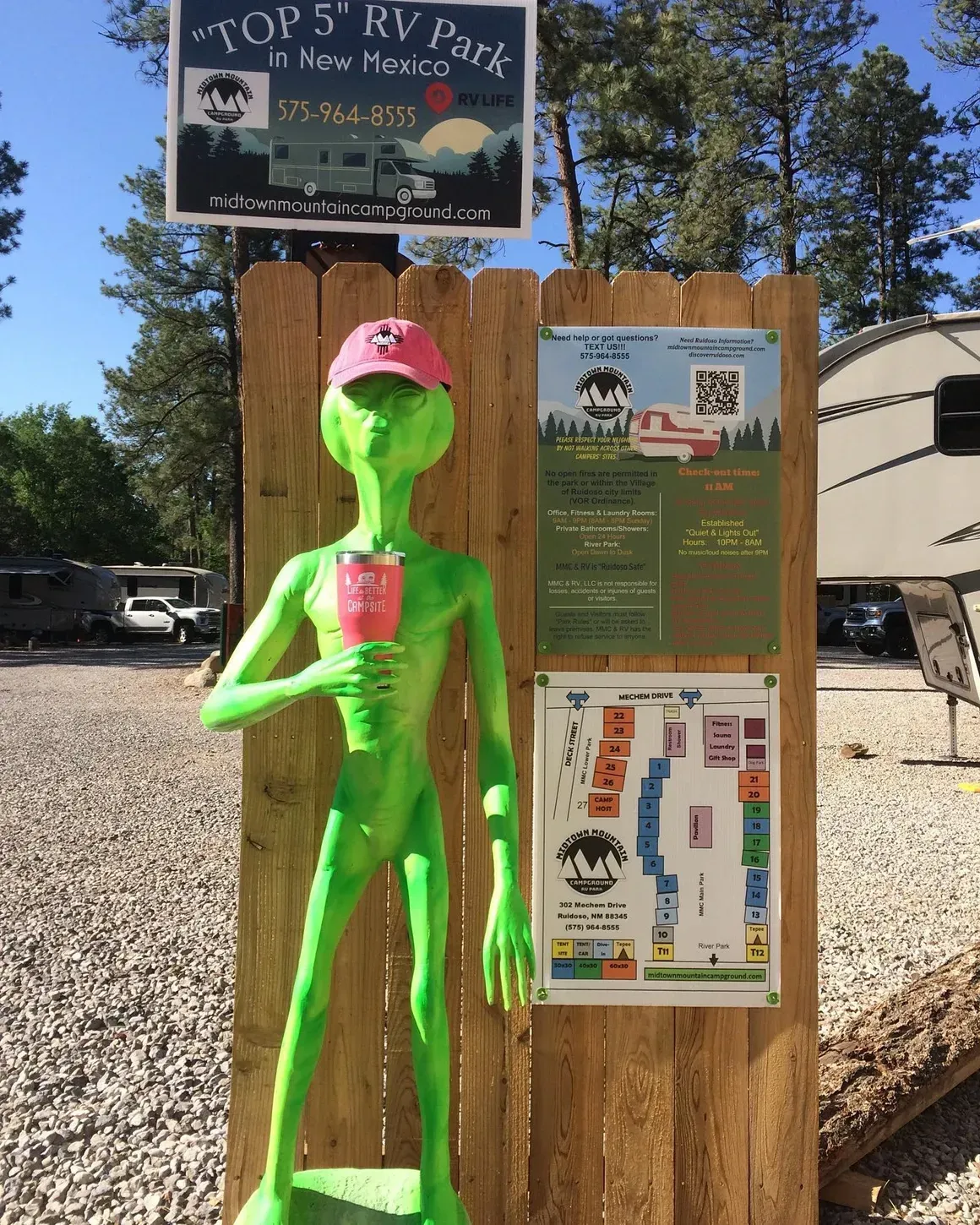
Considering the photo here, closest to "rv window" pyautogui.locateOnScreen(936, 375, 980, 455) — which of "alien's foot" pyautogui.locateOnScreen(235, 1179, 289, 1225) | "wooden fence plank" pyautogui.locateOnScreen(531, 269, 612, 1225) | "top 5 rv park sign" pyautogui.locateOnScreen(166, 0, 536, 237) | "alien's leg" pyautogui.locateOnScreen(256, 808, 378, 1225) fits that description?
"top 5 rv park sign" pyautogui.locateOnScreen(166, 0, 536, 237)

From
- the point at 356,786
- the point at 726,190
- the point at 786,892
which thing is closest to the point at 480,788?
the point at 356,786

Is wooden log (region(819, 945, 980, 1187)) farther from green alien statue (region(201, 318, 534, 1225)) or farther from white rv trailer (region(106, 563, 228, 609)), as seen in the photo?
white rv trailer (region(106, 563, 228, 609))

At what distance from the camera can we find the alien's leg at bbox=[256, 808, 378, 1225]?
6.41 ft

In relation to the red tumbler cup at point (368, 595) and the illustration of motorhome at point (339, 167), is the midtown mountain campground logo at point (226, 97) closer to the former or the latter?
the illustration of motorhome at point (339, 167)

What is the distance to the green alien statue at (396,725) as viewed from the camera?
195cm

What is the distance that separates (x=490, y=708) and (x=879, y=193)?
84.4 feet

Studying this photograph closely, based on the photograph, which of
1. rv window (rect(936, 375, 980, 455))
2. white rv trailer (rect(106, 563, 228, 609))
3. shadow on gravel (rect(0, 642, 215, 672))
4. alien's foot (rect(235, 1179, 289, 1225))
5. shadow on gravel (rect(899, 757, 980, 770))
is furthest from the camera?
white rv trailer (rect(106, 563, 228, 609))

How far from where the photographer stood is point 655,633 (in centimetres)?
242

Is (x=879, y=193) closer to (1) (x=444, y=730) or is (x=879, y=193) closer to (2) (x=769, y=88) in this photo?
(2) (x=769, y=88)

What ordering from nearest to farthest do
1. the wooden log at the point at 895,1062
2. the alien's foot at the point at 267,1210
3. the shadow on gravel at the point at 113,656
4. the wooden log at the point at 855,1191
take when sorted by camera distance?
the alien's foot at the point at 267,1210, the wooden log at the point at 855,1191, the wooden log at the point at 895,1062, the shadow on gravel at the point at 113,656

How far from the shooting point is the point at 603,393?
239 centimetres

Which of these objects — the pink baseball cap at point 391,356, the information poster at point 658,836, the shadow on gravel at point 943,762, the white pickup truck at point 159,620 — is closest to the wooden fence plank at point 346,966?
the pink baseball cap at point 391,356

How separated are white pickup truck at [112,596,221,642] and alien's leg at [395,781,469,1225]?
29.2 metres

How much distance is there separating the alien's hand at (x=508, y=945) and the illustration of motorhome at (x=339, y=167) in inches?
84.8
